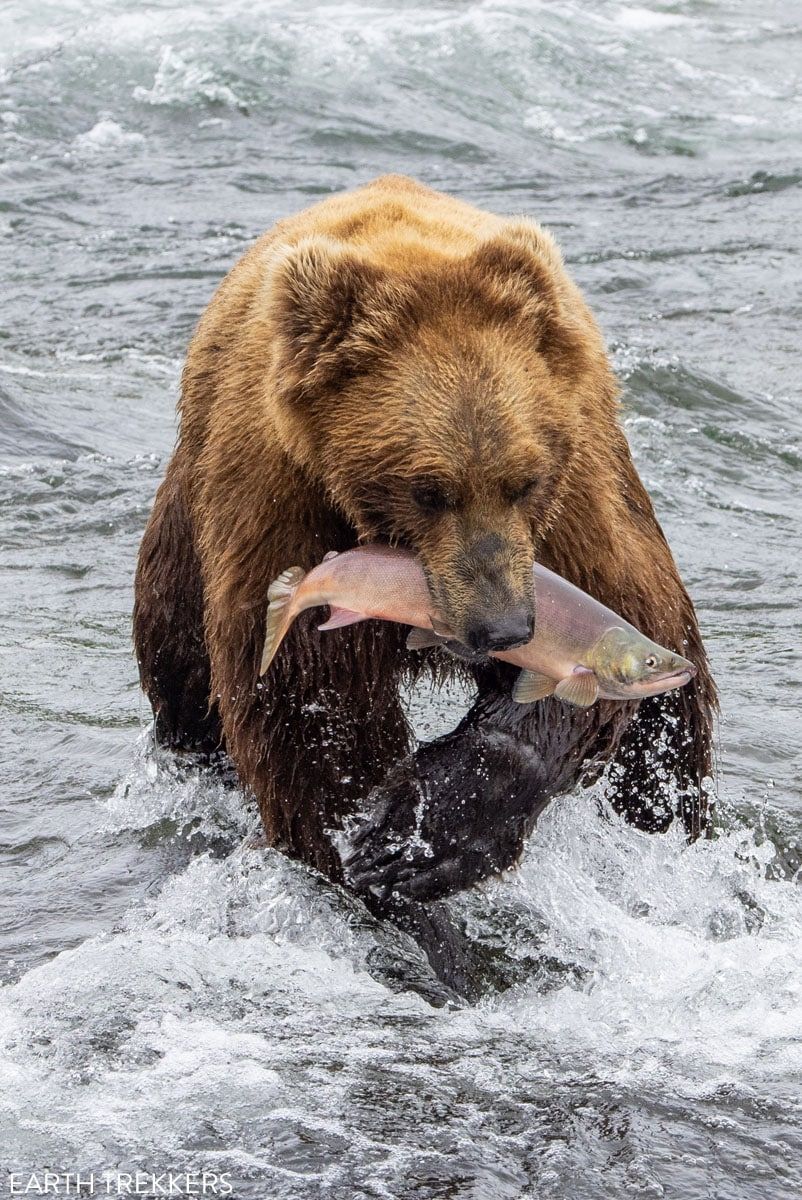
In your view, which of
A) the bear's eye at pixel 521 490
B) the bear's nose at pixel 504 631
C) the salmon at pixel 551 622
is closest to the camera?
the bear's nose at pixel 504 631

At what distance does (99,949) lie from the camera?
17.8ft

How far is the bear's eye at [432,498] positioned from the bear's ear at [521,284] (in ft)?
1.75

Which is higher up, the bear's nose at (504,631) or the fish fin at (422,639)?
the bear's nose at (504,631)

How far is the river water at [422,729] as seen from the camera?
176 inches

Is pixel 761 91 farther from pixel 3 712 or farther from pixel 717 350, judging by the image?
pixel 3 712

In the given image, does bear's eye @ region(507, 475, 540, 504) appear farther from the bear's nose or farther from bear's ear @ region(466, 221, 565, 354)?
bear's ear @ region(466, 221, 565, 354)

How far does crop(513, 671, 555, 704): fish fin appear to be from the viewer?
472 cm

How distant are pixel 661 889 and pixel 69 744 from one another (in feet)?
8.00

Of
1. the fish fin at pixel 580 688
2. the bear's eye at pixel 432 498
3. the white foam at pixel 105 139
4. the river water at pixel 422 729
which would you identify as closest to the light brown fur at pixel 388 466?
the bear's eye at pixel 432 498

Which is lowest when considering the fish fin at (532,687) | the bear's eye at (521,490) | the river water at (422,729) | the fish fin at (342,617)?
the river water at (422,729)

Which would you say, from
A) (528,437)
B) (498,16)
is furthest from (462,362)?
(498,16)

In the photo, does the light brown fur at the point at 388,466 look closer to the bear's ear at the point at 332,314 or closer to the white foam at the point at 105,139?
the bear's ear at the point at 332,314

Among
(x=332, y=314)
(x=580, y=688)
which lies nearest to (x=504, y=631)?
(x=580, y=688)

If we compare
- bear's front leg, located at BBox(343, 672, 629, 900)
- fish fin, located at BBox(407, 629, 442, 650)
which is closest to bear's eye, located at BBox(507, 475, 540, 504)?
fish fin, located at BBox(407, 629, 442, 650)
